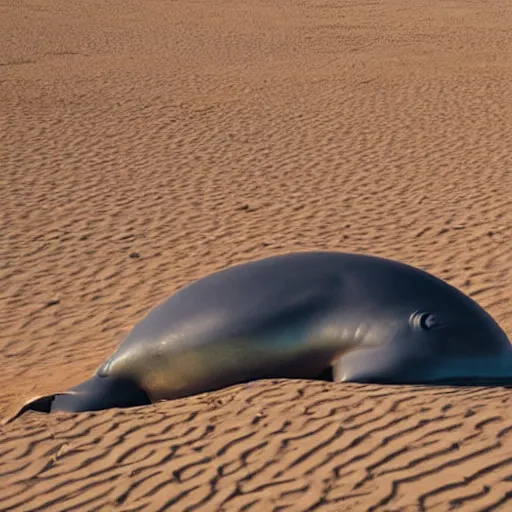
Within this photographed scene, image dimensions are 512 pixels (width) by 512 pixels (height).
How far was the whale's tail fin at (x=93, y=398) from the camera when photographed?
589 centimetres

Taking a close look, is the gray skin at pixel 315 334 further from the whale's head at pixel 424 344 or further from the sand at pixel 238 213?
the sand at pixel 238 213

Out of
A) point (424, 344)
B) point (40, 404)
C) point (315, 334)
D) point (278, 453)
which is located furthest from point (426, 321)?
point (40, 404)

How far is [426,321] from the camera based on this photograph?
5.48 meters

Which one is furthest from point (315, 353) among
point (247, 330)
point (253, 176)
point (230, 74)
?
point (230, 74)

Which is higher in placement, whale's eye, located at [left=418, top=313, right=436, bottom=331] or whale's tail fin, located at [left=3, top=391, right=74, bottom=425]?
whale's eye, located at [left=418, top=313, right=436, bottom=331]

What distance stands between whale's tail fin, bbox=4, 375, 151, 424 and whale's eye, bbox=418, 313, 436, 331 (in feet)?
5.40

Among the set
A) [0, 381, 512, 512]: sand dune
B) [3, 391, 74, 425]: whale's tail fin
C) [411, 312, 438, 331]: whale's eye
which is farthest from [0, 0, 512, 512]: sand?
[411, 312, 438, 331]: whale's eye

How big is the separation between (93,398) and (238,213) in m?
5.19

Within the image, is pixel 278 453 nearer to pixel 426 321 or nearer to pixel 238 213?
pixel 426 321

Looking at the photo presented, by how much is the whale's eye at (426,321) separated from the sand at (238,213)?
36 cm

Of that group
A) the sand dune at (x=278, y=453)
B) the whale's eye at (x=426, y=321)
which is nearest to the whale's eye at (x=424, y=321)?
the whale's eye at (x=426, y=321)

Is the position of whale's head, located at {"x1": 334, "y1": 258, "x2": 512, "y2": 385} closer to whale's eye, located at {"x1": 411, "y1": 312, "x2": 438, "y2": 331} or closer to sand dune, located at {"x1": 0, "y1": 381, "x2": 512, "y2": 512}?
whale's eye, located at {"x1": 411, "y1": 312, "x2": 438, "y2": 331}

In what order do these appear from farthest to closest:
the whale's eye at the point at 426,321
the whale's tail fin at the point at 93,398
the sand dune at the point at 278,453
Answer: the whale's tail fin at the point at 93,398 < the whale's eye at the point at 426,321 < the sand dune at the point at 278,453

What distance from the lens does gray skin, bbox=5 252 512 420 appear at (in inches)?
217
